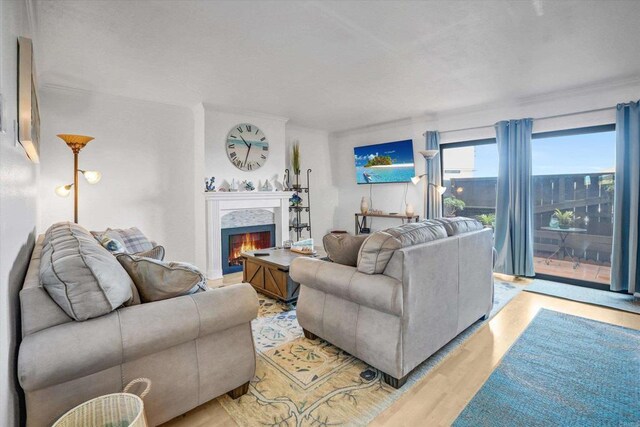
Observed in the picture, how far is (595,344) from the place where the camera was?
2566 mm

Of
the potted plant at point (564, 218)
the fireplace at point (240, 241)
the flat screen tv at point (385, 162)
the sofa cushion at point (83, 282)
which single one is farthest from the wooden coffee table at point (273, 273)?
the potted plant at point (564, 218)

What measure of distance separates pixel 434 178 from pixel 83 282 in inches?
193

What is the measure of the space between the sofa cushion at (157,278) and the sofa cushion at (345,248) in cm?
101

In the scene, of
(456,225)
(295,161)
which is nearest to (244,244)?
(295,161)

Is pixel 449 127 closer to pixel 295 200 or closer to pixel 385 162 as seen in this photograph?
pixel 385 162

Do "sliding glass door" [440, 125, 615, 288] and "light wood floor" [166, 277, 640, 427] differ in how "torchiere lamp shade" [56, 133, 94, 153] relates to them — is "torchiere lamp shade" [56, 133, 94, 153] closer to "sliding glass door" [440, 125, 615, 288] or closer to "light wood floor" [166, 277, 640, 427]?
"light wood floor" [166, 277, 640, 427]

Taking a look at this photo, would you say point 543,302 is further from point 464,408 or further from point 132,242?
point 132,242

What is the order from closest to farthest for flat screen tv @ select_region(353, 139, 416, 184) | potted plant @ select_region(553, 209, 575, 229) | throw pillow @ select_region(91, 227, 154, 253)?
1. throw pillow @ select_region(91, 227, 154, 253)
2. potted plant @ select_region(553, 209, 575, 229)
3. flat screen tv @ select_region(353, 139, 416, 184)

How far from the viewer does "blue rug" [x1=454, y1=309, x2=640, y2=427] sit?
1747 mm

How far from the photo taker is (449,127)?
5.07m

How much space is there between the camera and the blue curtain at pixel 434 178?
5129mm

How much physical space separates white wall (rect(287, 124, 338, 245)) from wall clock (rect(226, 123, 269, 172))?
3.02 feet

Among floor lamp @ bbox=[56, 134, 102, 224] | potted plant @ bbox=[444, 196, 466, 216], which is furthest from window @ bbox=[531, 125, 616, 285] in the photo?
floor lamp @ bbox=[56, 134, 102, 224]

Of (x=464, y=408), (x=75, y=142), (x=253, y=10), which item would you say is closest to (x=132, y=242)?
(x=75, y=142)
